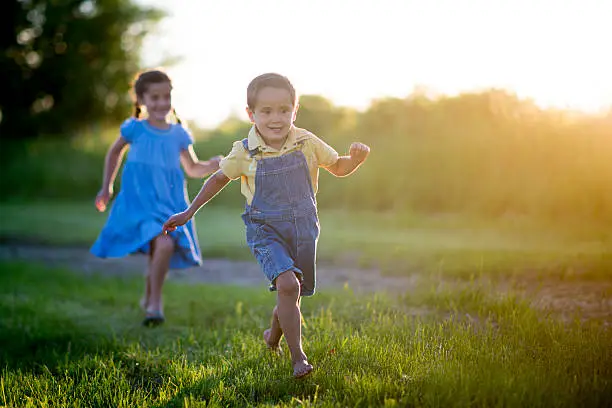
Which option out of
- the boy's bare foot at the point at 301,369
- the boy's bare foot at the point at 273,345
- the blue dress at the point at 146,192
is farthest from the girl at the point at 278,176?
the blue dress at the point at 146,192

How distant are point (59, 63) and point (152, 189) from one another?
60.5 feet

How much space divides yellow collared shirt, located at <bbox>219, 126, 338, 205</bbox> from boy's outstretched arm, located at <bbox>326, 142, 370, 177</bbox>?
0.04 metres

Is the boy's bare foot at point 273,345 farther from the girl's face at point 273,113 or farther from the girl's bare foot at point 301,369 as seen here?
the girl's face at point 273,113

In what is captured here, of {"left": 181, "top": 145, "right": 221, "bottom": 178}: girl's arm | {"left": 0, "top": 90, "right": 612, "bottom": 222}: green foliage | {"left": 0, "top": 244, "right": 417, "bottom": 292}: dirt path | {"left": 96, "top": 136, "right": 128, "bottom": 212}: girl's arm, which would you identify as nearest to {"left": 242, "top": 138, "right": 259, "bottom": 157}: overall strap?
{"left": 181, "top": 145, "right": 221, "bottom": 178}: girl's arm

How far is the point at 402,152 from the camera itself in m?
13.7

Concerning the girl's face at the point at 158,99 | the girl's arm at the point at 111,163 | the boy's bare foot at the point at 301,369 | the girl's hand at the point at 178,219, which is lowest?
the boy's bare foot at the point at 301,369

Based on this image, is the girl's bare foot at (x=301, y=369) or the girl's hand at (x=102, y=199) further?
the girl's hand at (x=102, y=199)

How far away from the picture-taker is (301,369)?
11.2 ft

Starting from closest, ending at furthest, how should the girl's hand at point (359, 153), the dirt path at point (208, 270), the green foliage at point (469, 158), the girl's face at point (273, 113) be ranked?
the girl's face at point (273, 113) < the girl's hand at point (359, 153) < the dirt path at point (208, 270) < the green foliage at point (469, 158)

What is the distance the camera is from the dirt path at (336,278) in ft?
16.7

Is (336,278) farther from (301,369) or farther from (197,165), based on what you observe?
(301,369)

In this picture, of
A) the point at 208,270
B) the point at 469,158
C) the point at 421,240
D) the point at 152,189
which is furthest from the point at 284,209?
the point at 469,158

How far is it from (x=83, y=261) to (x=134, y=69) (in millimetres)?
14670

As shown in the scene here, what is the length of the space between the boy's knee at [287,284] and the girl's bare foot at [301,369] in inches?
13.6
